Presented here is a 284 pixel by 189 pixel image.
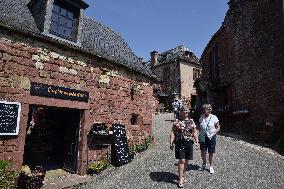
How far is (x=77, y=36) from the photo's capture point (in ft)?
27.0

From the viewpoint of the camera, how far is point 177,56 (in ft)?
101

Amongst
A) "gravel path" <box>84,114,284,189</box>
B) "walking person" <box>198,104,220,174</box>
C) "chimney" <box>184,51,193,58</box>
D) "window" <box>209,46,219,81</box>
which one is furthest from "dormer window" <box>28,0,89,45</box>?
"chimney" <box>184,51,193,58</box>

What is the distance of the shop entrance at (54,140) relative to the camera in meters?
8.13

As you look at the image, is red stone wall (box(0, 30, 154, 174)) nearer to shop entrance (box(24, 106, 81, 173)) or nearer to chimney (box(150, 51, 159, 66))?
shop entrance (box(24, 106, 81, 173))

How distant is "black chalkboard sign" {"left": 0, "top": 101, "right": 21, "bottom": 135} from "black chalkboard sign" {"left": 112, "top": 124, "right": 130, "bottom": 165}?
317 centimetres

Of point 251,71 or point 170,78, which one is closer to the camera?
point 251,71

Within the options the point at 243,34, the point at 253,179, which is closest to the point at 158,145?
the point at 253,179

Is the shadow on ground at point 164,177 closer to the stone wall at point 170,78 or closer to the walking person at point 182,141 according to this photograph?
the walking person at point 182,141

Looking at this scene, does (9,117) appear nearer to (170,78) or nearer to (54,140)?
(54,140)

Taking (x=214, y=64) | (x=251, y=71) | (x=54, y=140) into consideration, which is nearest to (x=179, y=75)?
(x=214, y=64)

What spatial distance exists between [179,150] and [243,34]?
1039cm

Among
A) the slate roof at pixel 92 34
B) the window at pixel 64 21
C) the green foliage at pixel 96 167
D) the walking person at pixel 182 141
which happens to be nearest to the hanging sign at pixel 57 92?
the slate roof at pixel 92 34

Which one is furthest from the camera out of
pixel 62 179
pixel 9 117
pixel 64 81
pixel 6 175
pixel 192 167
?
pixel 64 81

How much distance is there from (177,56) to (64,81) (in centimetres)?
2438
